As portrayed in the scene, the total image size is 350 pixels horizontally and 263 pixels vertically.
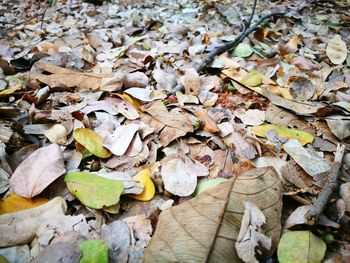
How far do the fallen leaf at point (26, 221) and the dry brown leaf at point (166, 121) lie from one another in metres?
0.47

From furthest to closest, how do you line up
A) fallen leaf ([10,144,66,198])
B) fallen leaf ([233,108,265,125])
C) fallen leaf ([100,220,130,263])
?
fallen leaf ([233,108,265,125]), fallen leaf ([10,144,66,198]), fallen leaf ([100,220,130,263])

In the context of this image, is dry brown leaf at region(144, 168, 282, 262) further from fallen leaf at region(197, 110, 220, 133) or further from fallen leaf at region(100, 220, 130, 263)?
fallen leaf at region(197, 110, 220, 133)

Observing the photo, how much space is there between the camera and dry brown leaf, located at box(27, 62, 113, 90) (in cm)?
150

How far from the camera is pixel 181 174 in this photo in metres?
1.03

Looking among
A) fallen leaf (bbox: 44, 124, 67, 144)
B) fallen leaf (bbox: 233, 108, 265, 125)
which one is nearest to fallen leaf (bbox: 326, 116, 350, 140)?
fallen leaf (bbox: 233, 108, 265, 125)

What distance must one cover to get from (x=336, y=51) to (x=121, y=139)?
1613 millimetres

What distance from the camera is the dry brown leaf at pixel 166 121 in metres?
1.20

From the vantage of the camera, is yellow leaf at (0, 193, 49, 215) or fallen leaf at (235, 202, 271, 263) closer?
fallen leaf at (235, 202, 271, 263)

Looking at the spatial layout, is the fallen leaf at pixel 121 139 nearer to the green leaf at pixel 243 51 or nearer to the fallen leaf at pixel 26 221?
the fallen leaf at pixel 26 221

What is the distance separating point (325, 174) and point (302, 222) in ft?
0.90

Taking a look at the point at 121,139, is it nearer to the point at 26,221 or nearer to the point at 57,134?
the point at 57,134

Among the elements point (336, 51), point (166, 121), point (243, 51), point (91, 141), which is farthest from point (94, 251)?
point (336, 51)

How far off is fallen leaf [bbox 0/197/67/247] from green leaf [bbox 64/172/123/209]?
6 centimetres

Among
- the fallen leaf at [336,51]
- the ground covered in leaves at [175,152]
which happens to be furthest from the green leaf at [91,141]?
the fallen leaf at [336,51]
